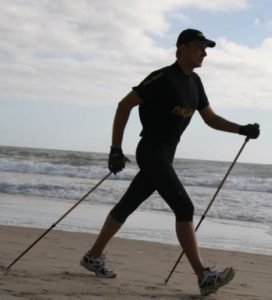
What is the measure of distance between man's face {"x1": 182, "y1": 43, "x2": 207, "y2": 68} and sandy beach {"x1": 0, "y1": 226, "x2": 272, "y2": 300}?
1.64 metres

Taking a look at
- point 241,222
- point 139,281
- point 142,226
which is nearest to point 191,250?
point 139,281

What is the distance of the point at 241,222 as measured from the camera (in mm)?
10930

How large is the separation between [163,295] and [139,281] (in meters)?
0.59

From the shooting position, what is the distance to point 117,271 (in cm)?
516

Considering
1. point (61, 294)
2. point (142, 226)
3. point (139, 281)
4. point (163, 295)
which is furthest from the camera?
point (142, 226)

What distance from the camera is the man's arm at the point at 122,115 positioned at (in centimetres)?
418

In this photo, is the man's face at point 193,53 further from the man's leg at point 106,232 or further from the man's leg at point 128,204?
the man's leg at point 106,232

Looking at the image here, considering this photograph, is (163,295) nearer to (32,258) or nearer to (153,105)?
(153,105)

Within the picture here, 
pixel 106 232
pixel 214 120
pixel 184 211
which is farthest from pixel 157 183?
pixel 214 120

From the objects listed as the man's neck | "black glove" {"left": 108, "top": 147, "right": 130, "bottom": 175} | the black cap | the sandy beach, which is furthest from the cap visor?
the sandy beach

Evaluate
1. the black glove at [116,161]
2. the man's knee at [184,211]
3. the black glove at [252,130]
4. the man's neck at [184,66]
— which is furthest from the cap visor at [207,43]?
the man's knee at [184,211]

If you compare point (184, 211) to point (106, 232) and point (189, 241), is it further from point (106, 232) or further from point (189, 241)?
point (106, 232)

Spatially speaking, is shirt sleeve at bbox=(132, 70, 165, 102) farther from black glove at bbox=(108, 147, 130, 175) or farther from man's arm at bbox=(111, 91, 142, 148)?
black glove at bbox=(108, 147, 130, 175)

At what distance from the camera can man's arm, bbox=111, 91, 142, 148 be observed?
164 inches
